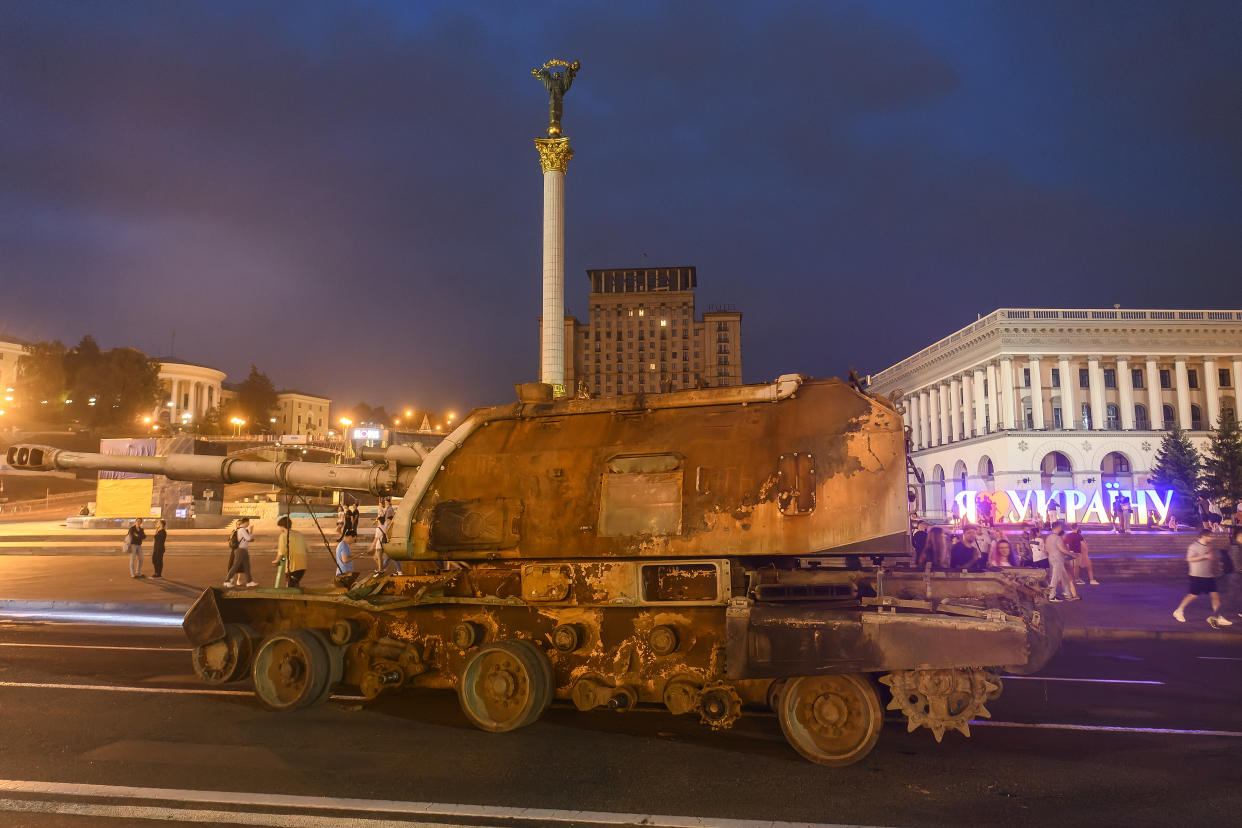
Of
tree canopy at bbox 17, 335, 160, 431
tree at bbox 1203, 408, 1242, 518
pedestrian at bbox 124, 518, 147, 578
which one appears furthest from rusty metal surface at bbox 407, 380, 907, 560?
tree canopy at bbox 17, 335, 160, 431

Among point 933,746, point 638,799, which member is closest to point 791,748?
point 933,746

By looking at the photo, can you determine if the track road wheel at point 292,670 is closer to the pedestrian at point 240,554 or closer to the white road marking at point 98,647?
the white road marking at point 98,647

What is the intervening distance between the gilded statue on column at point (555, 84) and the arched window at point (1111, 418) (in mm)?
54013

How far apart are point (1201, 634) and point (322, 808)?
13895 mm

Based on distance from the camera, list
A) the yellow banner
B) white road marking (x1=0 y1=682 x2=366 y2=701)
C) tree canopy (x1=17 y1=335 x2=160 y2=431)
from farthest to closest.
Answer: tree canopy (x1=17 y1=335 x2=160 y2=431) < the yellow banner < white road marking (x1=0 y1=682 x2=366 y2=701)

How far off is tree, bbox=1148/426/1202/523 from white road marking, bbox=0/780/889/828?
63112mm

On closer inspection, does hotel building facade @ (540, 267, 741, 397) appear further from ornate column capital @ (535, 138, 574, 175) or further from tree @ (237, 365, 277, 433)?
ornate column capital @ (535, 138, 574, 175)

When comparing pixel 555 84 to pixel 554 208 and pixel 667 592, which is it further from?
pixel 667 592

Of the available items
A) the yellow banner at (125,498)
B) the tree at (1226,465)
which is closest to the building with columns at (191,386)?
the yellow banner at (125,498)

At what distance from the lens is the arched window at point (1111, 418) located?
6662 centimetres

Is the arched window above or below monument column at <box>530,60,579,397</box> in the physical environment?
below

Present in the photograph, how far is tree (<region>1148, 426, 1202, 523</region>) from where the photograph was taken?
55.4m

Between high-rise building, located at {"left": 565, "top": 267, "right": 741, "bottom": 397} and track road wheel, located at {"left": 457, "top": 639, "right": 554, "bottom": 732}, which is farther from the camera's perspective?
high-rise building, located at {"left": 565, "top": 267, "right": 741, "bottom": 397}

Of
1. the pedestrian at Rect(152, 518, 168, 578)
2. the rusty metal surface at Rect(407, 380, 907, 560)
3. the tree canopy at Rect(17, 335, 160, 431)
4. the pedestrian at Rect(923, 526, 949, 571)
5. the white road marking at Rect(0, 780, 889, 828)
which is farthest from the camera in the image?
the tree canopy at Rect(17, 335, 160, 431)
